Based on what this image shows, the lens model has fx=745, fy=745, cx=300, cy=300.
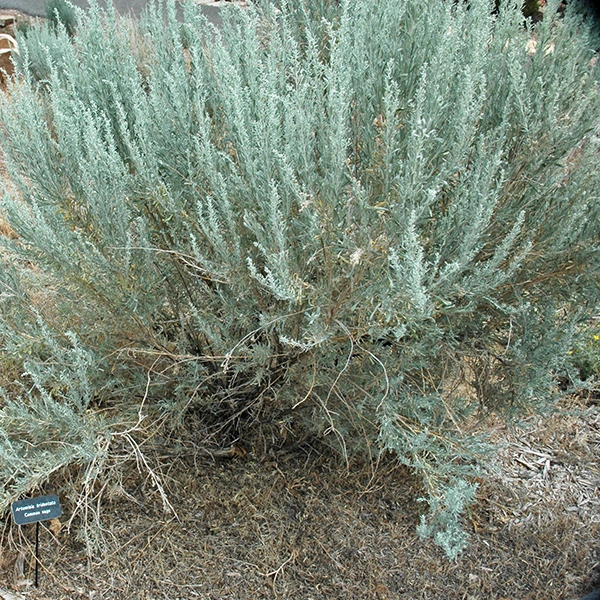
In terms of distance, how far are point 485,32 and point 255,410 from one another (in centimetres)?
181

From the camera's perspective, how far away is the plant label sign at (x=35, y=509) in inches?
108

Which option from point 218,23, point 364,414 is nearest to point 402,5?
point 364,414

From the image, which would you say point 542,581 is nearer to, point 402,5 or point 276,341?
point 276,341

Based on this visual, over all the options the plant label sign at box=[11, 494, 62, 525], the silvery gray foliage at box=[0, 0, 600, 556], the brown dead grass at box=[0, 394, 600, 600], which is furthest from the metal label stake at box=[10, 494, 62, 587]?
the brown dead grass at box=[0, 394, 600, 600]

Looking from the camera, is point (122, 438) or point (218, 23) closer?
point (122, 438)

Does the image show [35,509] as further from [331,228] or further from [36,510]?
[331,228]

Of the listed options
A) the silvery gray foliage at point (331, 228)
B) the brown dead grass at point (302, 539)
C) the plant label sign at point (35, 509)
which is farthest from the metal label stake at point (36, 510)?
the brown dead grass at point (302, 539)

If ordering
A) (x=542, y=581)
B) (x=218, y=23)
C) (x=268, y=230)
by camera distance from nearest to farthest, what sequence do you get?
(x=268, y=230) < (x=542, y=581) < (x=218, y=23)

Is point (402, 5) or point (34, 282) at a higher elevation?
point (402, 5)

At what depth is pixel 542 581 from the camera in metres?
2.96

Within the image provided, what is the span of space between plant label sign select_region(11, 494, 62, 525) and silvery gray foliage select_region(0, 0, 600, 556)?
0.12m

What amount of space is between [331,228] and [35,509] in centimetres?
154

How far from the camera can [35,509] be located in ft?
9.17

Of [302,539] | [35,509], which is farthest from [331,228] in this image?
[35,509]
